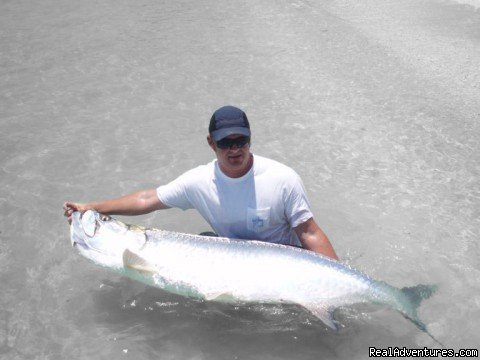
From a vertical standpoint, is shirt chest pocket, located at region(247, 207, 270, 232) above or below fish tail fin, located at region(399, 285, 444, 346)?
above

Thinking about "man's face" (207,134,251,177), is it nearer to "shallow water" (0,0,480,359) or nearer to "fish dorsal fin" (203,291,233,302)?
"fish dorsal fin" (203,291,233,302)

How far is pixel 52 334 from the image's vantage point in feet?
13.3

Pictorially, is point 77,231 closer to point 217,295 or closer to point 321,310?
point 217,295

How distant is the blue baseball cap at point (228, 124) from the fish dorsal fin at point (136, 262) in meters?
1.05

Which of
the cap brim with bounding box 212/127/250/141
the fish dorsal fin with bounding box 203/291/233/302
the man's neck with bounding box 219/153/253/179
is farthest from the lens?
the man's neck with bounding box 219/153/253/179

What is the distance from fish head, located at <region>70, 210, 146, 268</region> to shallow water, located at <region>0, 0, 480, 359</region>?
0.80m

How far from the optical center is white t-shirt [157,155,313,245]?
366cm

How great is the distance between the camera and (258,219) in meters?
3.78

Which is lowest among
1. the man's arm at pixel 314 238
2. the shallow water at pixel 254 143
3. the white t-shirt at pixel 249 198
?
the shallow water at pixel 254 143

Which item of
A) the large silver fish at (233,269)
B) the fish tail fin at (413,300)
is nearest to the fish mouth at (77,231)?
the large silver fish at (233,269)

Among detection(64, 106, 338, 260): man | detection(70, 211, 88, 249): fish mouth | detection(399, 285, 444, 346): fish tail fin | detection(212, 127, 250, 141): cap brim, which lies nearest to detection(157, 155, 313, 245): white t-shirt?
detection(64, 106, 338, 260): man

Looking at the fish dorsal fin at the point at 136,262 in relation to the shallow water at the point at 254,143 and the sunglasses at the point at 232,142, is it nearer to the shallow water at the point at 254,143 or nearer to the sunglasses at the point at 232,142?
the shallow water at the point at 254,143

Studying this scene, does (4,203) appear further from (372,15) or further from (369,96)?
(372,15)

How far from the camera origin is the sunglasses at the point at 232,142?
3434mm
